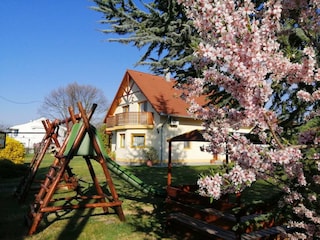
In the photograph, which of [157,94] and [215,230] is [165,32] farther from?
[157,94]

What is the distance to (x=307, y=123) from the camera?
3418mm

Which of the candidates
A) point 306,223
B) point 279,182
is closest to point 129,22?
point 279,182

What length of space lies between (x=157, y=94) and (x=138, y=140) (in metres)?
4.41

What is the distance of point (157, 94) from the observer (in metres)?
25.9

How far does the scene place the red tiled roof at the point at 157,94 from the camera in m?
24.1

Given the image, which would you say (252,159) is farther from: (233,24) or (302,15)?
(302,15)

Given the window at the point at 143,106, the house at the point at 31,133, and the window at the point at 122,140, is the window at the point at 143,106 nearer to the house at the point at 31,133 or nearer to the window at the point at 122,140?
the window at the point at 122,140

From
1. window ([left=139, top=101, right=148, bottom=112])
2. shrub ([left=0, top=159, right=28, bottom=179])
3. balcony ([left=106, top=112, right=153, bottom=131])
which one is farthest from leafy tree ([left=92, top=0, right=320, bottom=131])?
window ([left=139, top=101, right=148, bottom=112])

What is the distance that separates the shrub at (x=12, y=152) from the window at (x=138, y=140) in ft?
30.8

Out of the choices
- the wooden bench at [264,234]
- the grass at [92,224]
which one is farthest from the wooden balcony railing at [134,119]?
the wooden bench at [264,234]

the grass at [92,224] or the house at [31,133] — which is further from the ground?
the house at [31,133]

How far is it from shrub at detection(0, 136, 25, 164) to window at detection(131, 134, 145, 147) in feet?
Result: 30.8

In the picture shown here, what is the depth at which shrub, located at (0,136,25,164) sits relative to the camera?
1703 centimetres

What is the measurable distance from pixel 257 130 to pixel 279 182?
26.9 inches
